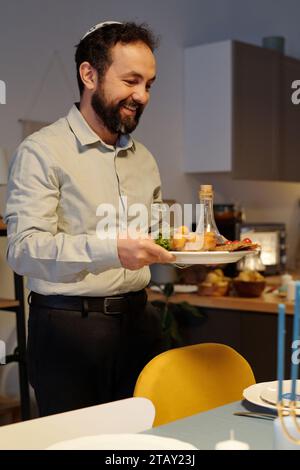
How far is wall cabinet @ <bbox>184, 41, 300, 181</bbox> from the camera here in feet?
13.2

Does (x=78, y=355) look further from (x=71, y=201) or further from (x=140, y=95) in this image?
(x=140, y=95)

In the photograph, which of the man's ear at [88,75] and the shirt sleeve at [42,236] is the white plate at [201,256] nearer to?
the shirt sleeve at [42,236]

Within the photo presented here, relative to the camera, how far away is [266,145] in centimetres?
432

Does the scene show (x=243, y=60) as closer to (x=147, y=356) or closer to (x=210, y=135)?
(x=210, y=135)

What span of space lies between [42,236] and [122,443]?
68 cm

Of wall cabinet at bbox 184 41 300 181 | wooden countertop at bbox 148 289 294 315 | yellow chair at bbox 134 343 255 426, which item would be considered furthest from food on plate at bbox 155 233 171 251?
wall cabinet at bbox 184 41 300 181

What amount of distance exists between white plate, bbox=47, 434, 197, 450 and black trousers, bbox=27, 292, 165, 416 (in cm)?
74

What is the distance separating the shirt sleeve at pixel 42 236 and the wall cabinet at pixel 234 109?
2271mm

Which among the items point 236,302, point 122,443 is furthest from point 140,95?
point 236,302

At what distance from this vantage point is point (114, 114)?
1.94 m

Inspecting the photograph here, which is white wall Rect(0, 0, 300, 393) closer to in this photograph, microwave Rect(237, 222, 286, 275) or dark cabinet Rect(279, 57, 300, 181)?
dark cabinet Rect(279, 57, 300, 181)

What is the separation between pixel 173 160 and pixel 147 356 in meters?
2.22

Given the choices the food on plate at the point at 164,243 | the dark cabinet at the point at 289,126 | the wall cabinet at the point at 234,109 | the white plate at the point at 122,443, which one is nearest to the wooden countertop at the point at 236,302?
the wall cabinet at the point at 234,109
